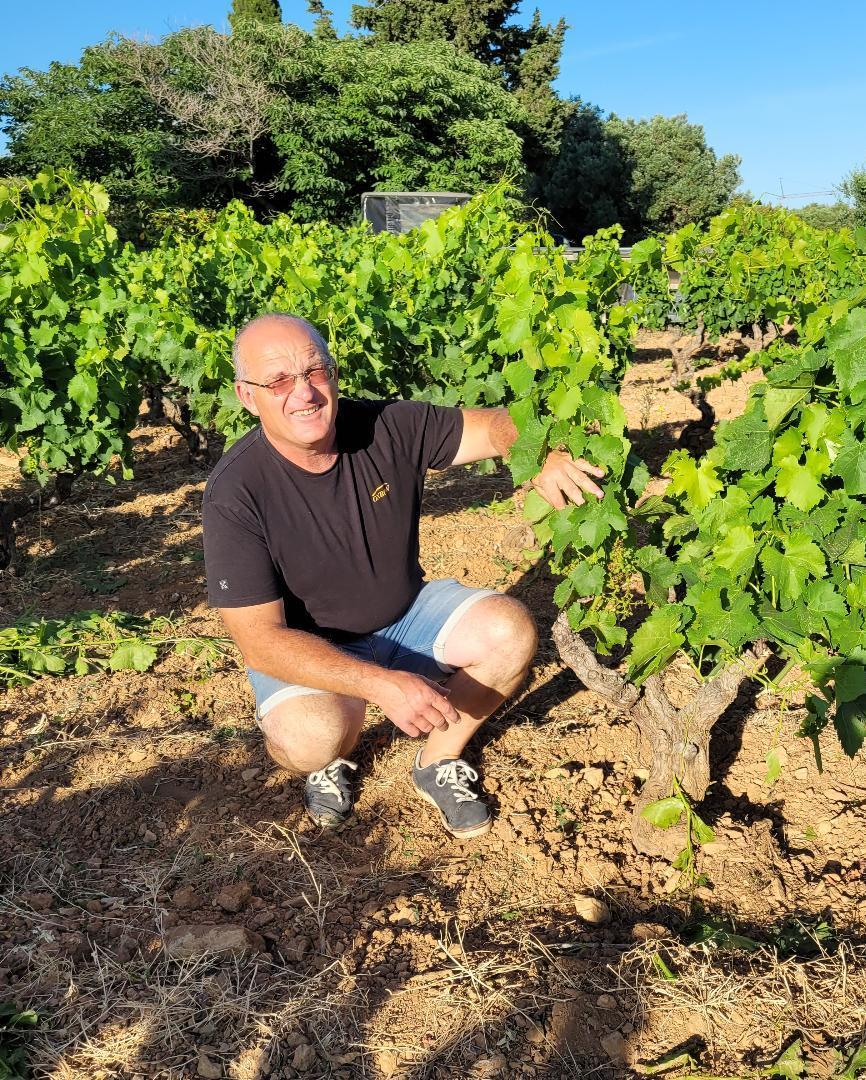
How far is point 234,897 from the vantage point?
2203 millimetres

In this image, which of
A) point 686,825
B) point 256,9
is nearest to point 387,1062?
point 686,825

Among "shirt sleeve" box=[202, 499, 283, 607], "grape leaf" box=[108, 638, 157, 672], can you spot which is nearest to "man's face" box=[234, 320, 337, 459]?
"shirt sleeve" box=[202, 499, 283, 607]

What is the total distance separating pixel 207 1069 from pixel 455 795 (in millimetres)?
968

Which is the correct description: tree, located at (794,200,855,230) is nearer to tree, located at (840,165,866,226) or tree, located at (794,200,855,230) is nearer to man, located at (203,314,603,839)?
tree, located at (840,165,866,226)

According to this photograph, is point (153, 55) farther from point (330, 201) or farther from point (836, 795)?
point (836, 795)

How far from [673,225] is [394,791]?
3573 centimetres

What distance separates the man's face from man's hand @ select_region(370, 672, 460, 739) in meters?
0.72

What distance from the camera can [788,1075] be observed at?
5.44 feet

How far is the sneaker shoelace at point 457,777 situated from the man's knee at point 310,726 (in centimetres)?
30

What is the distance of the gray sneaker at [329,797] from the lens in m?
2.53

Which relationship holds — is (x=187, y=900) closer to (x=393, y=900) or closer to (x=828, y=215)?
(x=393, y=900)

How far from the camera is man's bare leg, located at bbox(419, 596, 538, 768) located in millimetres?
2520

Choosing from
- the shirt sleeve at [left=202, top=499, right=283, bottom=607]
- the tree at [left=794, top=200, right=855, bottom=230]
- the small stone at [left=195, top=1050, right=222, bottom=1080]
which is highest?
the tree at [left=794, top=200, right=855, bottom=230]

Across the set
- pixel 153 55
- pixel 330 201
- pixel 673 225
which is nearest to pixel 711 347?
pixel 330 201
